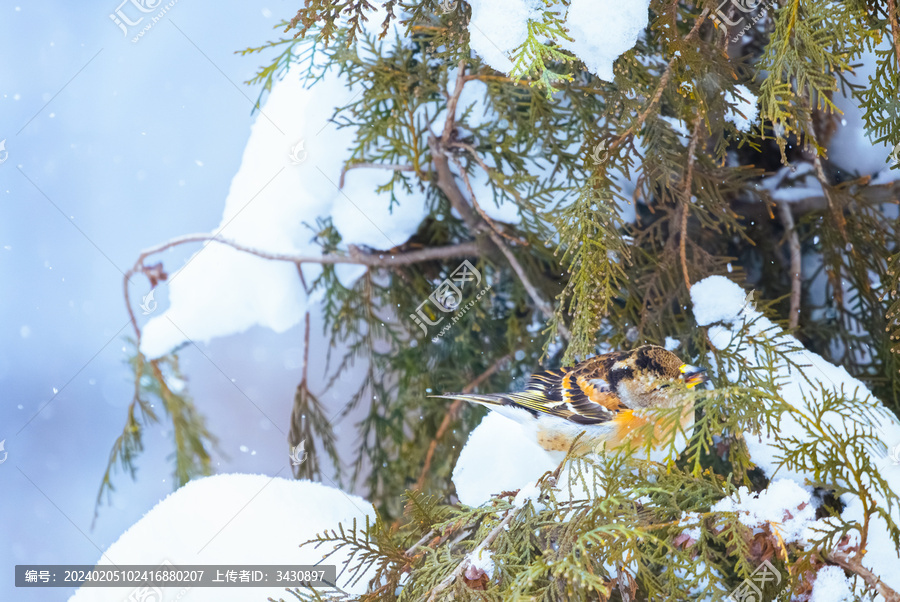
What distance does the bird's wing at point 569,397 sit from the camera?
1.08 metres

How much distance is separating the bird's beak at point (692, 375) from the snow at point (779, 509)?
0.87 ft

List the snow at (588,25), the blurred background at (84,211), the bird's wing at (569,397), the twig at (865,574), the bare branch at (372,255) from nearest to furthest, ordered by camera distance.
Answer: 1. the twig at (865,574)
2. the snow at (588,25)
3. the bird's wing at (569,397)
4. the bare branch at (372,255)
5. the blurred background at (84,211)

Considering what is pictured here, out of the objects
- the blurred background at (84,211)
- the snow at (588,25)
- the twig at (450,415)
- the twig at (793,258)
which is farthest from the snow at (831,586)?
the blurred background at (84,211)

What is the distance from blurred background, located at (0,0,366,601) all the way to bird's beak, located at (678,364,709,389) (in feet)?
6.08

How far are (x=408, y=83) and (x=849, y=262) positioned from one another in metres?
0.96

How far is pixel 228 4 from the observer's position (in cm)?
219

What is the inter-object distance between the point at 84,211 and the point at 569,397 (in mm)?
Result: 2603

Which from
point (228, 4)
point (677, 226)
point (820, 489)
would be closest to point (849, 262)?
point (677, 226)

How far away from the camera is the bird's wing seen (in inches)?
42.4

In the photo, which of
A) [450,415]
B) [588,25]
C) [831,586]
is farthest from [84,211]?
[831,586]

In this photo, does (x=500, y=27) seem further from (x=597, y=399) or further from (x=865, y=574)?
(x=865, y=574)

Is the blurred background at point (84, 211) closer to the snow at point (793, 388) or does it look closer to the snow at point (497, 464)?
the snow at point (497, 464)

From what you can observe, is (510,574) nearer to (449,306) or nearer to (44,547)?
(449,306)

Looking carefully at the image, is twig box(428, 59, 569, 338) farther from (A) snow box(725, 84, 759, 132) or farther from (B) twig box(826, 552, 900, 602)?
(B) twig box(826, 552, 900, 602)
